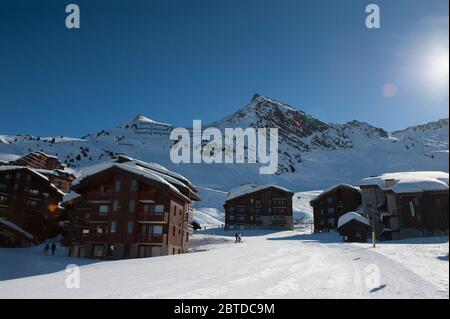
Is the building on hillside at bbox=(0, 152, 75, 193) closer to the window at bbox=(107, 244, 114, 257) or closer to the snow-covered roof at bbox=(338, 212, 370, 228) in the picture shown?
the window at bbox=(107, 244, 114, 257)

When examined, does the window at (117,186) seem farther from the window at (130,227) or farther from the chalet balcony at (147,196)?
the window at (130,227)

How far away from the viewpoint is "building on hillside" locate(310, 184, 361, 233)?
Answer: 7825 centimetres

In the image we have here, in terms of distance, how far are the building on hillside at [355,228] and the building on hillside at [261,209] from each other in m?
40.3

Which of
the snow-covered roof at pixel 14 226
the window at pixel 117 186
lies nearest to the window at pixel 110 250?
the window at pixel 117 186

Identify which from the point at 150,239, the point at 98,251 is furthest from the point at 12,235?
the point at 150,239

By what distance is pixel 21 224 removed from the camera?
2410 inches

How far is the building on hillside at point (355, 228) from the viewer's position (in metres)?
48.0

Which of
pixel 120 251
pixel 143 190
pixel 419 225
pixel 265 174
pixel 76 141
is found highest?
pixel 76 141

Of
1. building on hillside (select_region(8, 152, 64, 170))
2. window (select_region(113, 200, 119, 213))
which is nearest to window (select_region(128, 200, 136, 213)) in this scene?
window (select_region(113, 200, 119, 213))

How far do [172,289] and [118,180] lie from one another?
34.9 meters

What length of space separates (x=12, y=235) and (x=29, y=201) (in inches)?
318

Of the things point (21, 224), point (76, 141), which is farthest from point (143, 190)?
point (76, 141)

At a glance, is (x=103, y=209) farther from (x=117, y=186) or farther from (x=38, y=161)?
(x=38, y=161)
